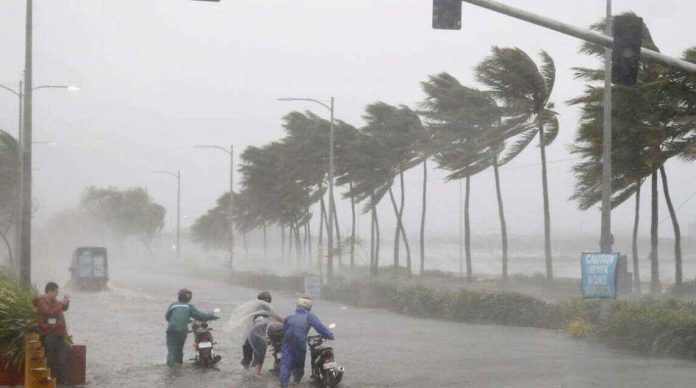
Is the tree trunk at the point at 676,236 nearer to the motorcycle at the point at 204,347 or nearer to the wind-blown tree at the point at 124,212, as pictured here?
the motorcycle at the point at 204,347

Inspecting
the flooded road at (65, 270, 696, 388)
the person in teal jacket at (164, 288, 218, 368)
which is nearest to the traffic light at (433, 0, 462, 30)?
the flooded road at (65, 270, 696, 388)

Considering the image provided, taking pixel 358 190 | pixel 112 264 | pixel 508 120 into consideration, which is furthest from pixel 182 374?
pixel 112 264

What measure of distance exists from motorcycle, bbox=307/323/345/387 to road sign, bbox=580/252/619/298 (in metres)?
10.2

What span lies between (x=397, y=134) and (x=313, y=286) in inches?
626

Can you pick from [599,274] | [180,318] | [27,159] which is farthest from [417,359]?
[27,159]

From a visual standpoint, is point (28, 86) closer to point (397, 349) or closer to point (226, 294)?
point (397, 349)

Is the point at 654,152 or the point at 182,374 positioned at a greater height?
the point at 654,152

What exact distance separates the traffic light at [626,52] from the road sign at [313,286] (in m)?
31.7

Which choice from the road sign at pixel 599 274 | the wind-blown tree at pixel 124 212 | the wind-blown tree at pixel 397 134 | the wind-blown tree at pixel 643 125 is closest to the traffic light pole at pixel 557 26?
the road sign at pixel 599 274

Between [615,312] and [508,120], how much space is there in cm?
1877

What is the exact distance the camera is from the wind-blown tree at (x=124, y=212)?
485 ft

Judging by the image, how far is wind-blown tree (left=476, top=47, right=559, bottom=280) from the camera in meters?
41.2

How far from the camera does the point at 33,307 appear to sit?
1756 centimetres

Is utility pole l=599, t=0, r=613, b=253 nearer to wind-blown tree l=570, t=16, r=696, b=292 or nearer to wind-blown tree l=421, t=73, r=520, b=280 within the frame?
wind-blown tree l=570, t=16, r=696, b=292
